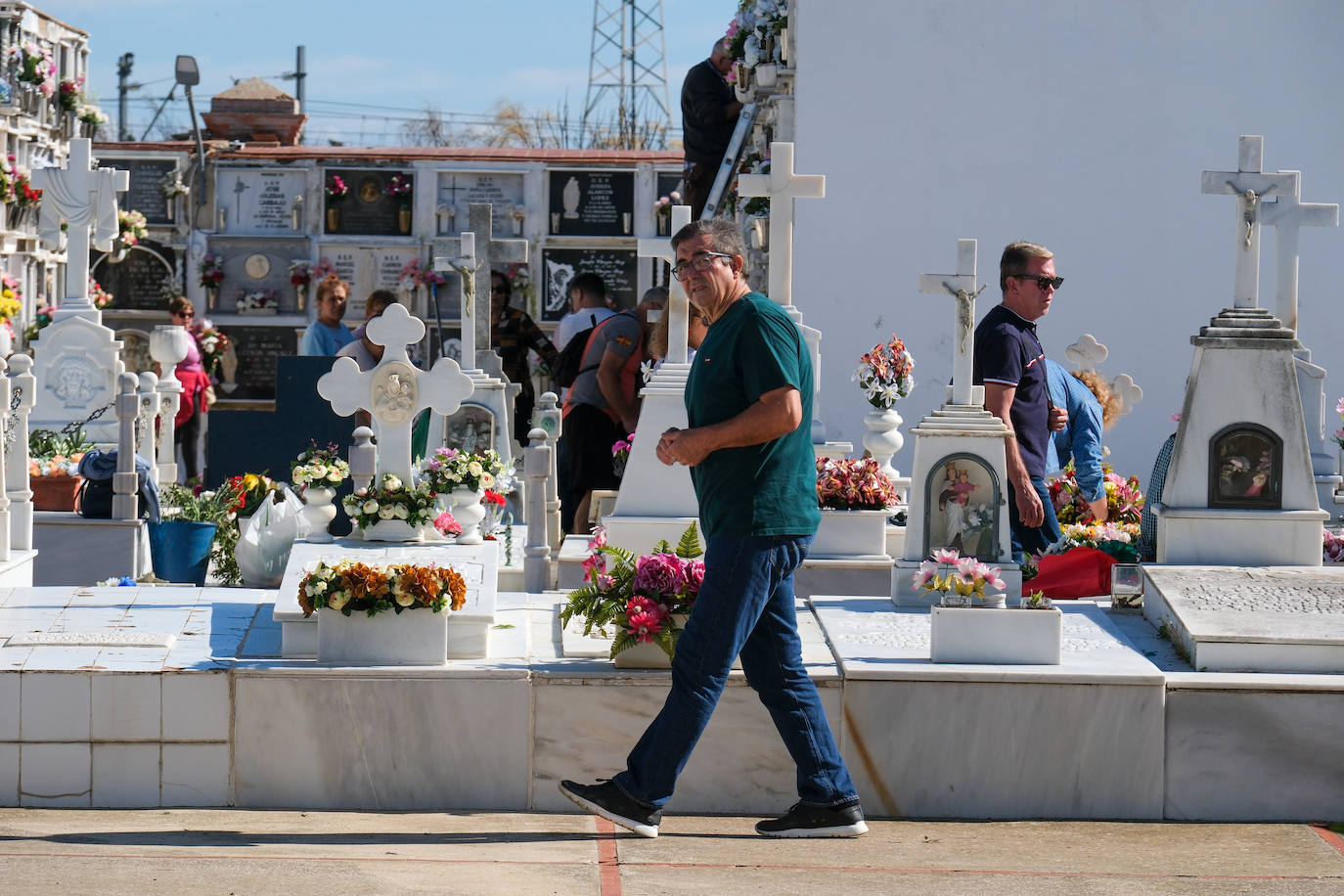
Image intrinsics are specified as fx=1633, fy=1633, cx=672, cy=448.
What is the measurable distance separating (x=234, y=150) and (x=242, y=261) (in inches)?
49.3

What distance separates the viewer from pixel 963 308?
6.20m

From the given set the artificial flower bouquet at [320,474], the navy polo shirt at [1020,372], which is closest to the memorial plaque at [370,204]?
the artificial flower bouquet at [320,474]

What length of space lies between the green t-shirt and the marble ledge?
77 centimetres

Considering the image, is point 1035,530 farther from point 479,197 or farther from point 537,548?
point 479,197

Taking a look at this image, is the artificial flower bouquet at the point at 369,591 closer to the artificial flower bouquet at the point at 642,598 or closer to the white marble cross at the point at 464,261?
the artificial flower bouquet at the point at 642,598

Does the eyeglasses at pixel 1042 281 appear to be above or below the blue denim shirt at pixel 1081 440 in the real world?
above

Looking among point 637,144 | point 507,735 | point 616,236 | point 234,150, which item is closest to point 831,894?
point 507,735

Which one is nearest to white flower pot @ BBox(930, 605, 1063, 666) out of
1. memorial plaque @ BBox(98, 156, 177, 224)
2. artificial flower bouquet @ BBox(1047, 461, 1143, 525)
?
artificial flower bouquet @ BBox(1047, 461, 1143, 525)

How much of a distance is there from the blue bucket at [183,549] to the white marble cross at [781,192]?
10.3 ft

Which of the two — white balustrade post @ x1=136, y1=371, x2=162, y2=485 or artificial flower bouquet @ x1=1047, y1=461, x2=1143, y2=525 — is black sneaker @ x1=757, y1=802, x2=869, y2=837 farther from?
white balustrade post @ x1=136, y1=371, x2=162, y2=485

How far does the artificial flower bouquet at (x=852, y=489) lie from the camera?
23.5 feet

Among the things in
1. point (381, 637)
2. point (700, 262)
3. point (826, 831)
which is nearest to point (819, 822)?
point (826, 831)

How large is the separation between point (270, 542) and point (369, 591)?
9.20 ft

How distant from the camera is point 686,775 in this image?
4609 millimetres
